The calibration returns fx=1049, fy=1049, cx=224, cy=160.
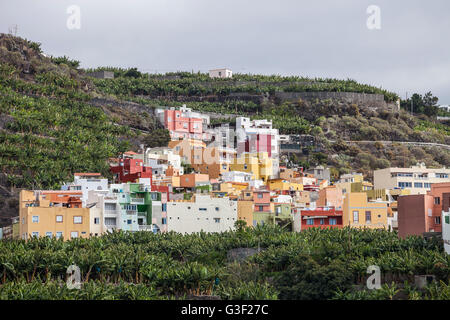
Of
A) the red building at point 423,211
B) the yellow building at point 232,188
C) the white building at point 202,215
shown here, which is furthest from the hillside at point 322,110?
the red building at point 423,211

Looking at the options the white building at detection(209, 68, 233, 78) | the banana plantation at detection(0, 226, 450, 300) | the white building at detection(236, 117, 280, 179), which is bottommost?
the banana plantation at detection(0, 226, 450, 300)

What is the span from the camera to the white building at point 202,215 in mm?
77375

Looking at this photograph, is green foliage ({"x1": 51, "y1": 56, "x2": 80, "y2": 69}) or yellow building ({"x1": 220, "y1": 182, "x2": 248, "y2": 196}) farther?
green foliage ({"x1": 51, "y1": 56, "x2": 80, "y2": 69})

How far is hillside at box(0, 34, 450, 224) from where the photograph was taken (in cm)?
9381

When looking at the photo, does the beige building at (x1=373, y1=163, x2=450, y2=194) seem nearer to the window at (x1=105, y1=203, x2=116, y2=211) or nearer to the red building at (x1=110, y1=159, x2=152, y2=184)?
the red building at (x1=110, y1=159, x2=152, y2=184)

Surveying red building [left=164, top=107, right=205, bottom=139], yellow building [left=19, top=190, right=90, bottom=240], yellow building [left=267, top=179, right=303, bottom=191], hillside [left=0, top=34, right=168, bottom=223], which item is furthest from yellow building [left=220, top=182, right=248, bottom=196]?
red building [left=164, top=107, right=205, bottom=139]

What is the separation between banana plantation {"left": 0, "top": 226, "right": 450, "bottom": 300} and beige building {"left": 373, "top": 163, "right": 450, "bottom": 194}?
71.9 ft

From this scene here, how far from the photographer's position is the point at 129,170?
302 ft

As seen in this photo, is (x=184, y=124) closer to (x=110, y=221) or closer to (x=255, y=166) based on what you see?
(x=255, y=166)

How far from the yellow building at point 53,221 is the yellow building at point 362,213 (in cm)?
1875

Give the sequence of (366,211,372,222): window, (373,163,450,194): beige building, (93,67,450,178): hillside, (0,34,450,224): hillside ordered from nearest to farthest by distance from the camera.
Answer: (366,211,372,222): window → (373,163,450,194): beige building → (0,34,450,224): hillside → (93,67,450,178): hillside

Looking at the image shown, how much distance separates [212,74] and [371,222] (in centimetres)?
8266

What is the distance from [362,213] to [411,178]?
16.9m
